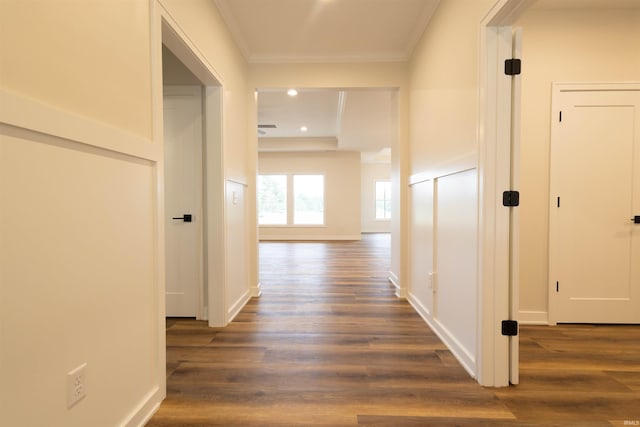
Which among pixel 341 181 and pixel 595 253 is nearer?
pixel 595 253

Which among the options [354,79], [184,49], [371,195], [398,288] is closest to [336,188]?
[371,195]

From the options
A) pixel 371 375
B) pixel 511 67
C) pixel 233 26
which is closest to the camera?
pixel 511 67

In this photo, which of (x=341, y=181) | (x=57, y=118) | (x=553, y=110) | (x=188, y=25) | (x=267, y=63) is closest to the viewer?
(x=57, y=118)

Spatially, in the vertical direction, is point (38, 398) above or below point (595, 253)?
below

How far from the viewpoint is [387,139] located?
7.72m

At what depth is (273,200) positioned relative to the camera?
382 inches

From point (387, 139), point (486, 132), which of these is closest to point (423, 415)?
point (486, 132)

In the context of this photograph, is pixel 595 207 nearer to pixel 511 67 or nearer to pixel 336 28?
pixel 511 67

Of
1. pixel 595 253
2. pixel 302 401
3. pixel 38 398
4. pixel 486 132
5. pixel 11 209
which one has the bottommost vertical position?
pixel 302 401

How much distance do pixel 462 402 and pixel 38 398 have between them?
183 centimetres

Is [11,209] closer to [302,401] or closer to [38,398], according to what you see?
[38,398]

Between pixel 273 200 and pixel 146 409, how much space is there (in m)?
8.30

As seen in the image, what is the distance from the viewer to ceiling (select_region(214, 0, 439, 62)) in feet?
8.85

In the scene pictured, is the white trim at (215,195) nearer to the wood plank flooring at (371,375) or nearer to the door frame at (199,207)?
the door frame at (199,207)
